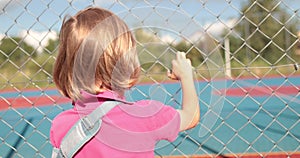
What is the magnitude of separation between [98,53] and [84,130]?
20 centimetres

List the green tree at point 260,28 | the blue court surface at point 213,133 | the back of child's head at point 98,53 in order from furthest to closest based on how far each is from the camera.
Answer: the green tree at point 260,28
the blue court surface at point 213,133
the back of child's head at point 98,53

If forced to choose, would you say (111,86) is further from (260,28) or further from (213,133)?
(260,28)

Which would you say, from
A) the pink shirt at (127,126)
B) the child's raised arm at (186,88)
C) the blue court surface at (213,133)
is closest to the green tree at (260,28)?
the blue court surface at (213,133)

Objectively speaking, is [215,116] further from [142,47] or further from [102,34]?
[102,34]

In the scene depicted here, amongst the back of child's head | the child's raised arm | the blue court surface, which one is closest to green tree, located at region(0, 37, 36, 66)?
the blue court surface

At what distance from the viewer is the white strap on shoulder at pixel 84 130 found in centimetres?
106

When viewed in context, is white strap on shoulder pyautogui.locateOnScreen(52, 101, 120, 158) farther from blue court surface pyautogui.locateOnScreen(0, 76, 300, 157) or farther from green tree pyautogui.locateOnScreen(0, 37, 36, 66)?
green tree pyautogui.locateOnScreen(0, 37, 36, 66)

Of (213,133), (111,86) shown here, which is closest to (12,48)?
(213,133)

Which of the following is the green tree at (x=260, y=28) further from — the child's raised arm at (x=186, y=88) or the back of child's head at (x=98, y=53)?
the back of child's head at (x=98, y=53)

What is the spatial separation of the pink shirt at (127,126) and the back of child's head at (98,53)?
35 millimetres

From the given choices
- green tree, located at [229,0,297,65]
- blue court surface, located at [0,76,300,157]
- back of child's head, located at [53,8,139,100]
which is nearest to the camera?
back of child's head, located at [53,8,139,100]

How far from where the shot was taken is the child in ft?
3.46

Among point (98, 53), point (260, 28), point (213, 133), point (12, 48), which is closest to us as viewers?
point (98, 53)

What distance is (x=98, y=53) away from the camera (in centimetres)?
104
